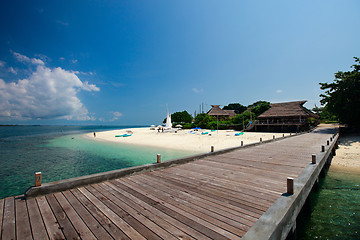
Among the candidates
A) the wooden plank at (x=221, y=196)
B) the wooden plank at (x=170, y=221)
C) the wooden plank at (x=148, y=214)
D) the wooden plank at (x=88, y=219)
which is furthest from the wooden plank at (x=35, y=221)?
the wooden plank at (x=221, y=196)

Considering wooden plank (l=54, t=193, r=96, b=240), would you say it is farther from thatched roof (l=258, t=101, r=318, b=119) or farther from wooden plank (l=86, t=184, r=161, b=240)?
thatched roof (l=258, t=101, r=318, b=119)

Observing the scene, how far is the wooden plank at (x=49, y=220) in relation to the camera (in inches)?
109

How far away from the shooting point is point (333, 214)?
5578mm

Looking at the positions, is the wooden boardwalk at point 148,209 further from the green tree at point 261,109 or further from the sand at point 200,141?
the green tree at point 261,109

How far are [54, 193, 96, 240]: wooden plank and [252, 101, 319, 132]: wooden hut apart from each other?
38346 millimetres

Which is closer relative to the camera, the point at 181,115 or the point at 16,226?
the point at 16,226

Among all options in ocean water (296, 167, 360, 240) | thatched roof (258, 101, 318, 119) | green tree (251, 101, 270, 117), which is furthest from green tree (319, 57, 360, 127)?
ocean water (296, 167, 360, 240)

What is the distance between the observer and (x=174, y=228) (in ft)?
9.53

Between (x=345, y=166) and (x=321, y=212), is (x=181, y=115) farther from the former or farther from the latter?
(x=321, y=212)

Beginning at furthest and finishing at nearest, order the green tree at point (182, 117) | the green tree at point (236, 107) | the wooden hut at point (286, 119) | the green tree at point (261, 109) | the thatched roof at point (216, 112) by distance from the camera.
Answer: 1. the green tree at point (236, 107)
2. the green tree at point (182, 117)
3. the thatched roof at point (216, 112)
4. the green tree at point (261, 109)
5. the wooden hut at point (286, 119)

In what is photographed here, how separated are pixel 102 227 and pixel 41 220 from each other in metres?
1.30

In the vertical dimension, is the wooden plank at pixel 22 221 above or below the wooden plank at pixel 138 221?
above

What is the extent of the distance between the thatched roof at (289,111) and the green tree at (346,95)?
476 centimetres

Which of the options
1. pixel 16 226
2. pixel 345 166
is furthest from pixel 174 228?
pixel 345 166
